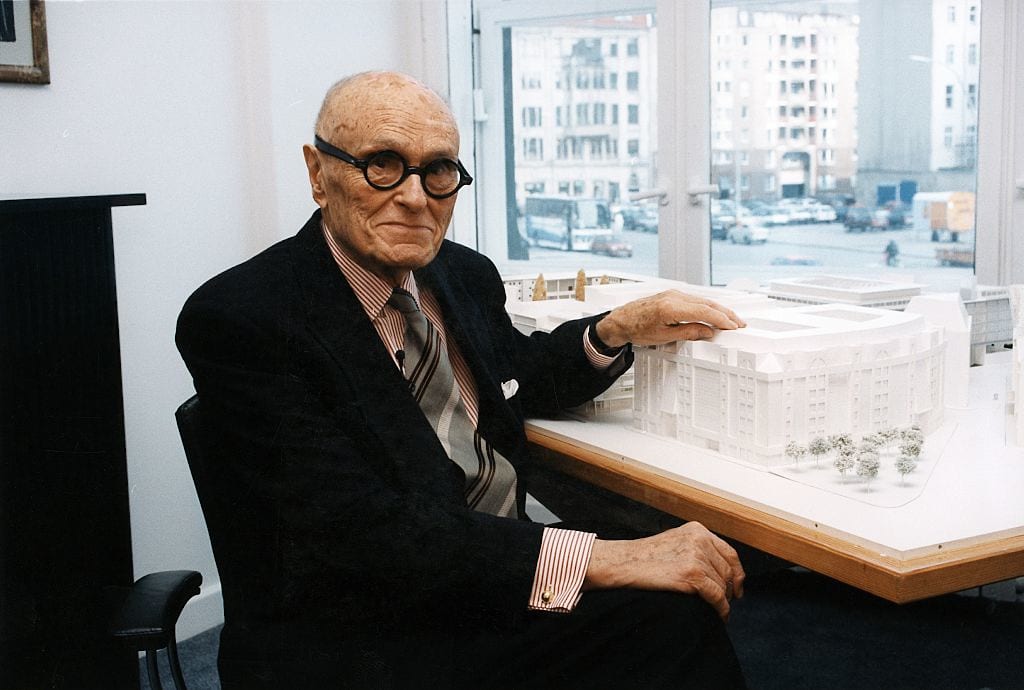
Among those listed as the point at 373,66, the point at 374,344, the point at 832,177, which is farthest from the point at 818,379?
the point at 373,66

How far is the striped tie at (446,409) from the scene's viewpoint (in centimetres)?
163

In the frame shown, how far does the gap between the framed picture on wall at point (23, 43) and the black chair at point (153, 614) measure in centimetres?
141

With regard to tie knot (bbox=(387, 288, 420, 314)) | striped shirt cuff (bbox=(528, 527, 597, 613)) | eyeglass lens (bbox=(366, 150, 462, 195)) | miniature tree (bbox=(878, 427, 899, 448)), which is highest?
eyeglass lens (bbox=(366, 150, 462, 195))

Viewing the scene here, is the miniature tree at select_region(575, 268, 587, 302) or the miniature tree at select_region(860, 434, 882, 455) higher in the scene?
the miniature tree at select_region(575, 268, 587, 302)

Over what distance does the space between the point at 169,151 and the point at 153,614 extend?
5.35 feet

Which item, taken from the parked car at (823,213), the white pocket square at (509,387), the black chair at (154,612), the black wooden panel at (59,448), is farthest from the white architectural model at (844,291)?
the black wooden panel at (59,448)

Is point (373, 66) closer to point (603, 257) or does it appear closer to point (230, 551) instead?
point (603, 257)

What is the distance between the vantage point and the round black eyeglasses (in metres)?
1.51

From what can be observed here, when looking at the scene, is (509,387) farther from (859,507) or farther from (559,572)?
(859,507)

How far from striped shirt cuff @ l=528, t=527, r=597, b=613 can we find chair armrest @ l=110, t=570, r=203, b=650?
47 centimetres

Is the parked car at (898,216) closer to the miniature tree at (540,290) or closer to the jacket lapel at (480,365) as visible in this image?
the miniature tree at (540,290)

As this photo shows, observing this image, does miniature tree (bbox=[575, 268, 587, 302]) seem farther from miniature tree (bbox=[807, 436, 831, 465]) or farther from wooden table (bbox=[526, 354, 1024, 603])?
miniature tree (bbox=[807, 436, 831, 465])

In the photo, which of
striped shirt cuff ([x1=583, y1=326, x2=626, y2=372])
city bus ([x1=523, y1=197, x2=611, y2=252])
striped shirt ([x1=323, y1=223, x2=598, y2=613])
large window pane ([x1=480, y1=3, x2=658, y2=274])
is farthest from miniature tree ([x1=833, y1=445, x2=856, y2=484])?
city bus ([x1=523, y1=197, x2=611, y2=252])

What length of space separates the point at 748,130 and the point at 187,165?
1.48 m
